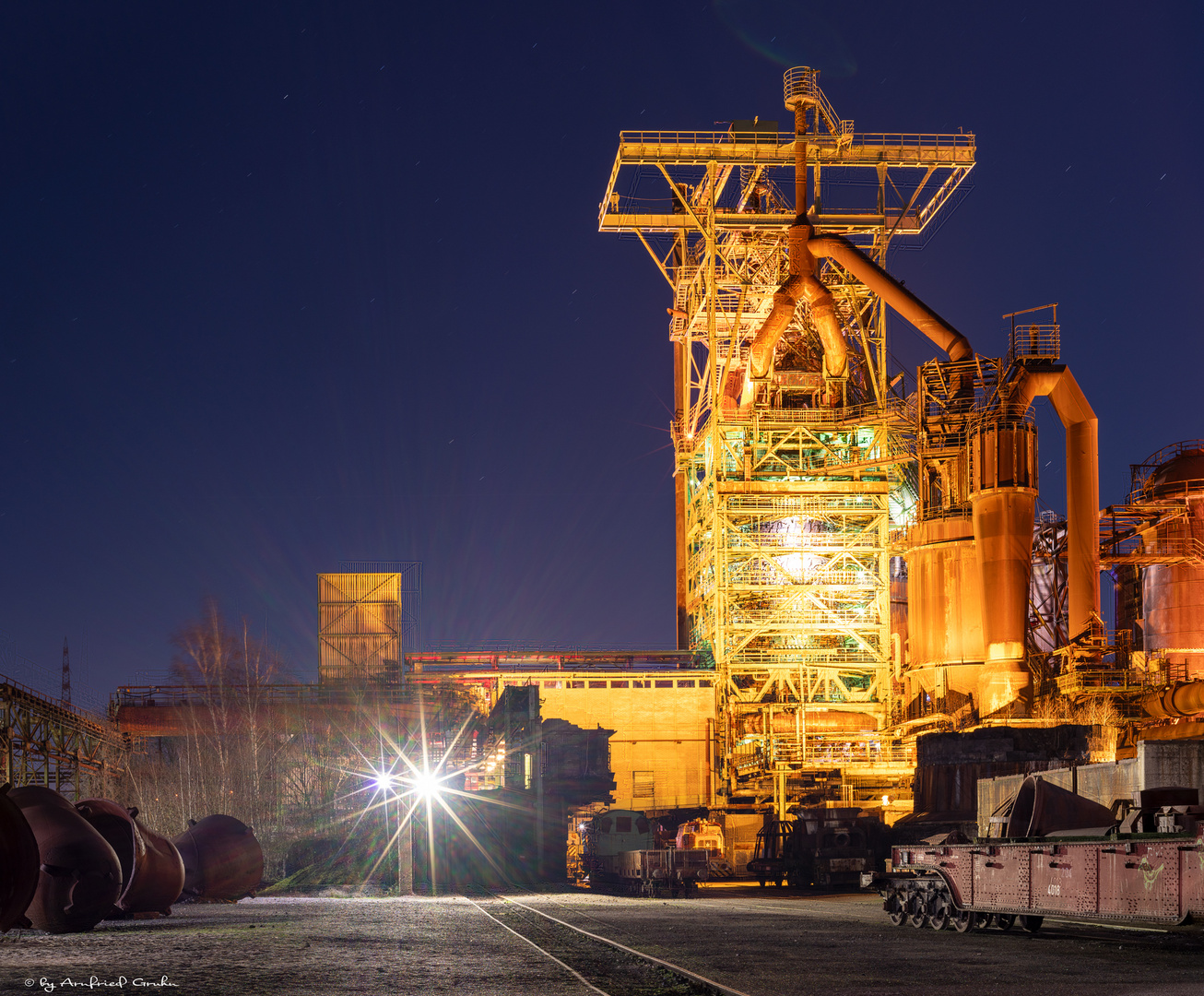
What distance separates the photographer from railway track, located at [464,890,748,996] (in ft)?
46.9

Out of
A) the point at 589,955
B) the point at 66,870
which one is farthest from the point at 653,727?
the point at 589,955

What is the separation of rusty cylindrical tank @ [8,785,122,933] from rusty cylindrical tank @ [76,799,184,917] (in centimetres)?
97

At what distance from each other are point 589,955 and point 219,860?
1836cm

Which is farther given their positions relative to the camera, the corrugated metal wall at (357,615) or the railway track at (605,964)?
the corrugated metal wall at (357,615)

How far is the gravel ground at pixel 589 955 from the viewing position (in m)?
14.5

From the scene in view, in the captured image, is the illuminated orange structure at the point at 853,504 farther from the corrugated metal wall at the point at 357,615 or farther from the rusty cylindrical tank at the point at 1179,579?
the corrugated metal wall at the point at 357,615

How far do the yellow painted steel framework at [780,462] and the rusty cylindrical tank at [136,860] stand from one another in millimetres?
29652

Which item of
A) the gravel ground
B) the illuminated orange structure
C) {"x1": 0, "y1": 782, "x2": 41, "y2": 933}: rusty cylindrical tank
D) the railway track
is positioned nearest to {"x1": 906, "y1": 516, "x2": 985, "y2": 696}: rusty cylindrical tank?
the illuminated orange structure

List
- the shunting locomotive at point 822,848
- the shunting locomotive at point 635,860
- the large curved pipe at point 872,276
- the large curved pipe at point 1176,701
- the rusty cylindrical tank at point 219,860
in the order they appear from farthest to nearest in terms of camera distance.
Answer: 1. the large curved pipe at point 872,276
2. the large curved pipe at point 1176,701
3. the shunting locomotive at point 822,848
4. the shunting locomotive at point 635,860
5. the rusty cylindrical tank at point 219,860

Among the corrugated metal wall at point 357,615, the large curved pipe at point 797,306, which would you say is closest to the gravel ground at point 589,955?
the large curved pipe at point 797,306

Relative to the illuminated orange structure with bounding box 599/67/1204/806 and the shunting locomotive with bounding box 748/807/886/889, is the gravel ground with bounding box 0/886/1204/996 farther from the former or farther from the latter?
the illuminated orange structure with bounding box 599/67/1204/806

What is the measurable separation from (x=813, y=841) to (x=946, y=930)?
1938 cm

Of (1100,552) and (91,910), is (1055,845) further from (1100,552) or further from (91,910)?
(1100,552)

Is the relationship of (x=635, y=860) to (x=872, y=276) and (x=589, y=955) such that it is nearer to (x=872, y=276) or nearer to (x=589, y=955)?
(x=589, y=955)
